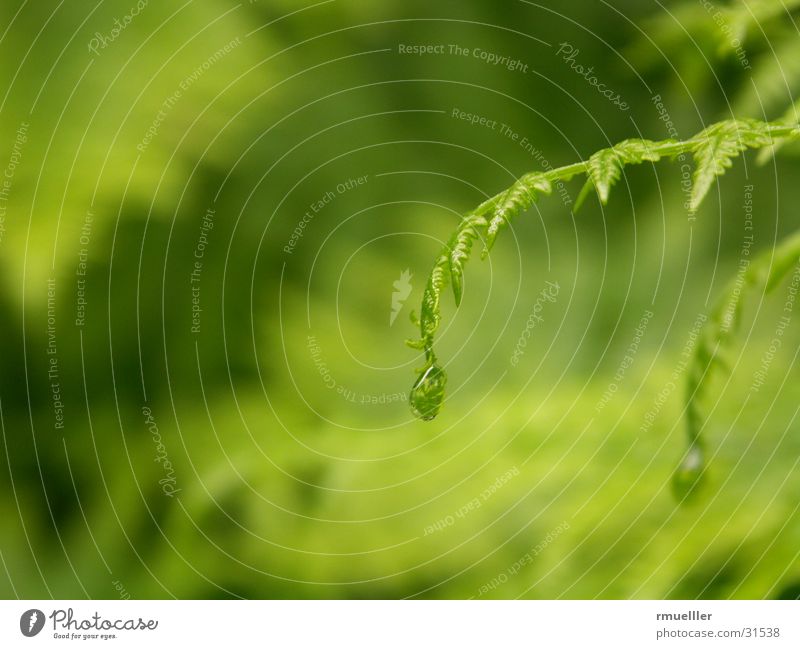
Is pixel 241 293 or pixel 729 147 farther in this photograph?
pixel 241 293

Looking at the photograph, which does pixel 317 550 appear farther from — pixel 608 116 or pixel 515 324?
pixel 608 116

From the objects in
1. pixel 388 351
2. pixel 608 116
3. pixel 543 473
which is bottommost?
pixel 543 473

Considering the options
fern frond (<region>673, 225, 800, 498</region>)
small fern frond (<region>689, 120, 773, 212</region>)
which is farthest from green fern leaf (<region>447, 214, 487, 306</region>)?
fern frond (<region>673, 225, 800, 498</region>)

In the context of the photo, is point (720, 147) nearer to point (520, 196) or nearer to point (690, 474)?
point (520, 196)

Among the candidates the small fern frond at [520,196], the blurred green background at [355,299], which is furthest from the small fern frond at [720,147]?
the blurred green background at [355,299]

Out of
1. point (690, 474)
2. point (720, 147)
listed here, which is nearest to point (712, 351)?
point (690, 474)

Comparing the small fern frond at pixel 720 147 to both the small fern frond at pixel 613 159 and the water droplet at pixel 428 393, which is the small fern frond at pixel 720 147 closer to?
the small fern frond at pixel 613 159

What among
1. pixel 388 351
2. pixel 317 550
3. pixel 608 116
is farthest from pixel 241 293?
pixel 608 116

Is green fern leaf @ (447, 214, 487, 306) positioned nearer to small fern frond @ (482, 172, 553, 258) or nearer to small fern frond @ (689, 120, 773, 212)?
small fern frond @ (482, 172, 553, 258)
